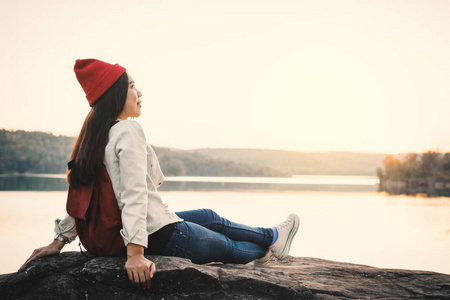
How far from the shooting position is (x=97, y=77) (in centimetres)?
219

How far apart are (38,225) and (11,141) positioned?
2780cm

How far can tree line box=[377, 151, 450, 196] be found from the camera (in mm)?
42688

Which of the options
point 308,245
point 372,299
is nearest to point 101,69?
point 372,299

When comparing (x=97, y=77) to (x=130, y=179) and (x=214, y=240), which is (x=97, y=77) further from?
(x=214, y=240)

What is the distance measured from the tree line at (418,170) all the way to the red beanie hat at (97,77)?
142 feet

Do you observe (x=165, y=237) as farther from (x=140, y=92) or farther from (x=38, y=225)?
(x=38, y=225)

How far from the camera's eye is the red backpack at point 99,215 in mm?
2035

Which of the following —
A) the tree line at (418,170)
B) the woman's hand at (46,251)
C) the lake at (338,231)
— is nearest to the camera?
the woman's hand at (46,251)

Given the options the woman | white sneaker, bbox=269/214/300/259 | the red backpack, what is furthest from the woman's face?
white sneaker, bbox=269/214/300/259

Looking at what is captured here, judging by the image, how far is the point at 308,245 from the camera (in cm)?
907

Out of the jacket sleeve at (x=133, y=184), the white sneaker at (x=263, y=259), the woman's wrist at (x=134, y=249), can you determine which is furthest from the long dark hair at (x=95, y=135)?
the white sneaker at (x=263, y=259)

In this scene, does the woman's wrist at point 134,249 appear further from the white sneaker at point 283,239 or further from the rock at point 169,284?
the white sneaker at point 283,239

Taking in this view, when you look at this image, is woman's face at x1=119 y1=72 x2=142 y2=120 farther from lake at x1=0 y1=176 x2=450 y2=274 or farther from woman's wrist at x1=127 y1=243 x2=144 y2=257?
lake at x1=0 y1=176 x2=450 y2=274

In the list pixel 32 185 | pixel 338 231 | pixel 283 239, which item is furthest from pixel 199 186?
pixel 283 239
